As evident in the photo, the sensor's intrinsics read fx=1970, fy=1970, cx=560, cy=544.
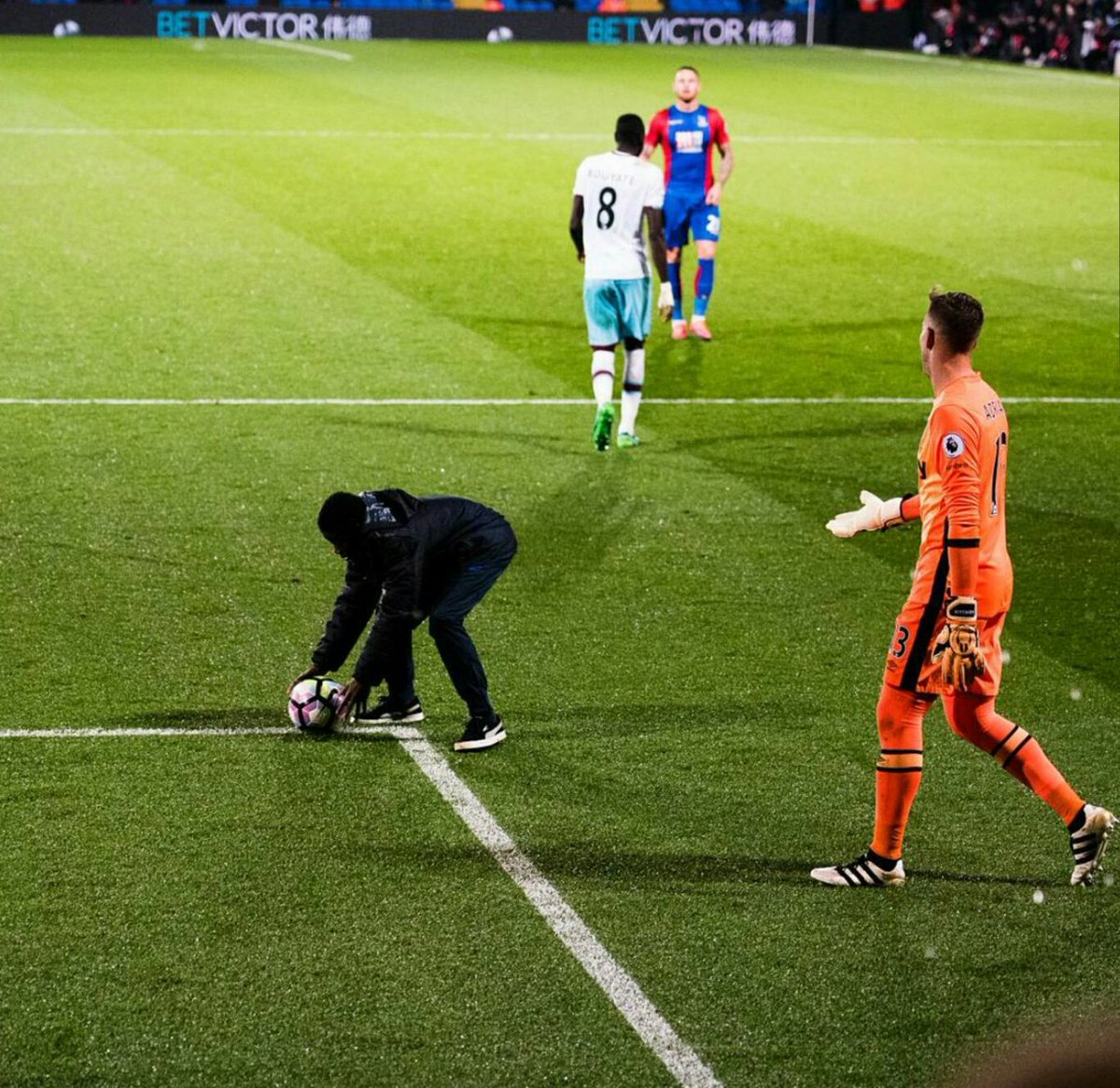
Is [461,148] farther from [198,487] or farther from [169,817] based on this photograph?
[169,817]

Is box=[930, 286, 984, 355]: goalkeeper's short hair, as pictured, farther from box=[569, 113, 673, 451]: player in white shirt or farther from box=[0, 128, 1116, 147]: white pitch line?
box=[0, 128, 1116, 147]: white pitch line

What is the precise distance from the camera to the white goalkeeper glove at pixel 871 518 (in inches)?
261

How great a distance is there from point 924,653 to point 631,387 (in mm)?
6951

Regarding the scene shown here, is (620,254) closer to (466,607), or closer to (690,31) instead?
(466,607)

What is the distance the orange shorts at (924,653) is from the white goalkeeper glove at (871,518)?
340 mm

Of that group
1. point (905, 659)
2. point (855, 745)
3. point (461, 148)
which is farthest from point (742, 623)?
point (461, 148)

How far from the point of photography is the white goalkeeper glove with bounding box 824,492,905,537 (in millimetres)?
6629

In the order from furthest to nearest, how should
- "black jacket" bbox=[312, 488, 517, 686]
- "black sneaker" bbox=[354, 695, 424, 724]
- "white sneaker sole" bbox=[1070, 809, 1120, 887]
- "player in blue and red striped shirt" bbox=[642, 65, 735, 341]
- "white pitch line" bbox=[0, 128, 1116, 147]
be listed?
"white pitch line" bbox=[0, 128, 1116, 147]
"player in blue and red striped shirt" bbox=[642, 65, 735, 341]
"black sneaker" bbox=[354, 695, 424, 724]
"black jacket" bbox=[312, 488, 517, 686]
"white sneaker sole" bbox=[1070, 809, 1120, 887]

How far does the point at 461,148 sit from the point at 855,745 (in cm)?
2134

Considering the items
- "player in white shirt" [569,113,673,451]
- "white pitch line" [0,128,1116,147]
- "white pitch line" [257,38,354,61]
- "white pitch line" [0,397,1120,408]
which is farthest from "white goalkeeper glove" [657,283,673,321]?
"white pitch line" [257,38,354,61]

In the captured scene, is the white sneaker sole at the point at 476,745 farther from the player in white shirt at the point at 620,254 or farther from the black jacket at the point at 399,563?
the player in white shirt at the point at 620,254

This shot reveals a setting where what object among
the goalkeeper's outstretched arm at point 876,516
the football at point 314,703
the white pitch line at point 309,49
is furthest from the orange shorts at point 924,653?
the white pitch line at point 309,49

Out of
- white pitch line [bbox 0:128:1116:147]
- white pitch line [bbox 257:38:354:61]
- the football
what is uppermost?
the football

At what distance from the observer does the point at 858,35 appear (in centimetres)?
5241
